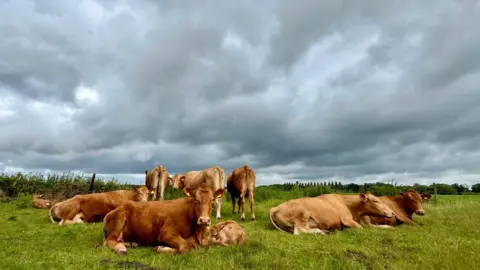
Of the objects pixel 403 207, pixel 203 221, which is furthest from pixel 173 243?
pixel 403 207

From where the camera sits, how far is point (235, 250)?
7438mm

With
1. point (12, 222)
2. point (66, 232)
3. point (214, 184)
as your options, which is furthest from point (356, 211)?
point (12, 222)

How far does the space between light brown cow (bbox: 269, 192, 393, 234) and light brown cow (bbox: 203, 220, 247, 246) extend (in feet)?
9.04

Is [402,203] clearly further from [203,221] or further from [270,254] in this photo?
Answer: [203,221]

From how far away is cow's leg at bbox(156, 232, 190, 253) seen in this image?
23.9 feet

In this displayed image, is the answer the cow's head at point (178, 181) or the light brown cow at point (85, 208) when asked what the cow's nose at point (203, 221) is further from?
the cow's head at point (178, 181)

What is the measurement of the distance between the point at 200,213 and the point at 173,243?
90 cm

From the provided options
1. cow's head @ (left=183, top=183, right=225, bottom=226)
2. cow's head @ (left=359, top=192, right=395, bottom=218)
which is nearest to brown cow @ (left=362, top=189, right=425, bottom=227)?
cow's head @ (left=359, top=192, right=395, bottom=218)

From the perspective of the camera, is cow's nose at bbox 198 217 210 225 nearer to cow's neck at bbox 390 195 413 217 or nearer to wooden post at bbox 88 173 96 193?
cow's neck at bbox 390 195 413 217

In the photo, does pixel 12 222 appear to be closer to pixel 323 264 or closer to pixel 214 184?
pixel 214 184

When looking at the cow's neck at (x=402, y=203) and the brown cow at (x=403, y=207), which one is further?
the cow's neck at (x=402, y=203)

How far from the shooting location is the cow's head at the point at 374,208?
12227 millimetres

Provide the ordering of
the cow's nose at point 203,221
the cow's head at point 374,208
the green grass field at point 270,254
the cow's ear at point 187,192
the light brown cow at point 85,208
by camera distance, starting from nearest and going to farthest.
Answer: the green grass field at point 270,254 → the cow's nose at point 203,221 → the cow's ear at point 187,192 → the cow's head at point 374,208 → the light brown cow at point 85,208

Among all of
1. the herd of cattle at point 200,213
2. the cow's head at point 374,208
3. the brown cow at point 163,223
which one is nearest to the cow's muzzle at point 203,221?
the herd of cattle at point 200,213
